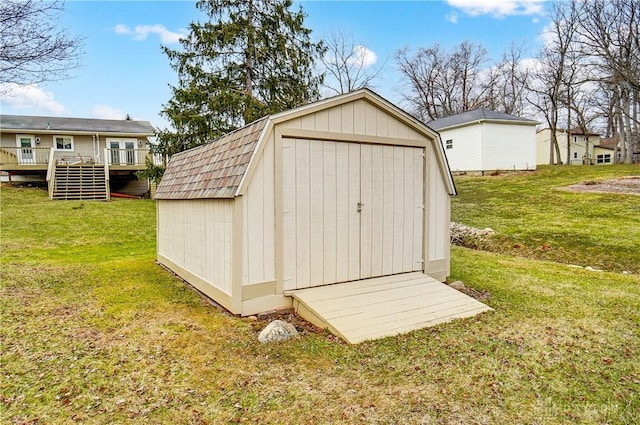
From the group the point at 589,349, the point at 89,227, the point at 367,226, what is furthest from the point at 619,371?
the point at 89,227

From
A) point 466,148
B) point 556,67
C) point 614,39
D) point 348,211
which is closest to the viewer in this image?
point 348,211

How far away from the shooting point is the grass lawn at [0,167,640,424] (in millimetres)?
2484

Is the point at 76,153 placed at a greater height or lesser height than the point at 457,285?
greater

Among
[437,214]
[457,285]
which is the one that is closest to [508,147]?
[437,214]

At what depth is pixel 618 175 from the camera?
54.4ft

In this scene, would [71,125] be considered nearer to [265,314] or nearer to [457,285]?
[265,314]

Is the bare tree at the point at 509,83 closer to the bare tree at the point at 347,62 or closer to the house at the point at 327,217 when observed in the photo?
the bare tree at the point at 347,62

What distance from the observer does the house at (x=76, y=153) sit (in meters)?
16.4

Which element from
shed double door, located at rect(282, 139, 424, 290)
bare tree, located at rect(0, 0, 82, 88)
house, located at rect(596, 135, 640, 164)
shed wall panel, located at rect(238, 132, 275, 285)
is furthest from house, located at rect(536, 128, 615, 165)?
shed wall panel, located at rect(238, 132, 275, 285)

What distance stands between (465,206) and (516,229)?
3.67m

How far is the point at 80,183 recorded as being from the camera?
1645cm

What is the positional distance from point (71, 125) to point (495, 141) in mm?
24080

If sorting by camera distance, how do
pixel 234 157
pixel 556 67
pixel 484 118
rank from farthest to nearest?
pixel 556 67 < pixel 484 118 < pixel 234 157

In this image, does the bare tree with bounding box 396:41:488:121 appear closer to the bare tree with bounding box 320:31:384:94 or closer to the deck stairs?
the bare tree with bounding box 320:31:384:94
